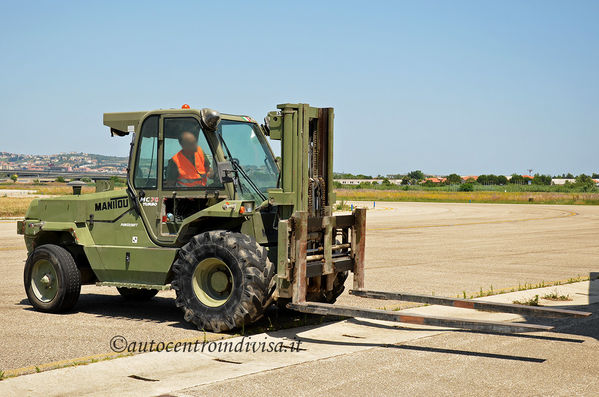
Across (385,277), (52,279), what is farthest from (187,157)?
(385,277)

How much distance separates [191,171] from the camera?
9289 millimetres

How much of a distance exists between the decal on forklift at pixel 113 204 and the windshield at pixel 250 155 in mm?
1684

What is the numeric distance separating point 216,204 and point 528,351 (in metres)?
4.00

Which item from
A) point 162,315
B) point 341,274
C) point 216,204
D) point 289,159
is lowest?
point 162,315

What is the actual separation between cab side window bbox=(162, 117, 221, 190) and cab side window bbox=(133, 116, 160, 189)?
0.57 feet

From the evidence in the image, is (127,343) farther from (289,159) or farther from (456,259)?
(456,259)

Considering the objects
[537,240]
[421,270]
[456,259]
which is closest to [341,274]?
Result: [421,270]

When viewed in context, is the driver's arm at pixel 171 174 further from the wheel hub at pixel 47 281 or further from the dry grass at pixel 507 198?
the dry grass at pixel 507 198

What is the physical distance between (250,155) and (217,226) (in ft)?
Answer: 3.35

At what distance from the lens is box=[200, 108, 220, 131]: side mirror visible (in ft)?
29.4

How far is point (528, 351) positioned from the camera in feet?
26.0

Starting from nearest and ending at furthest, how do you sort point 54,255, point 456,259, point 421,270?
point 54,255 → point 421,270 → point 456,259

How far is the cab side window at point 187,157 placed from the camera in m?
9.19

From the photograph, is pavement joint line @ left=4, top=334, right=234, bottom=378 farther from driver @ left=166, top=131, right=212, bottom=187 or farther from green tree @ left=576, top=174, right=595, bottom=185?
green tree @ left=576, top=174, right=595, bottom=185
